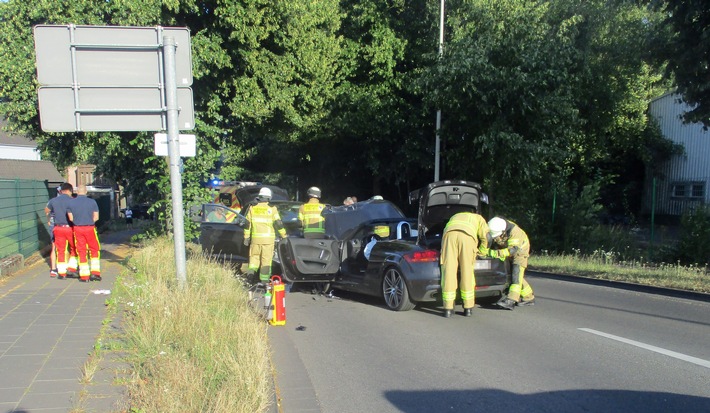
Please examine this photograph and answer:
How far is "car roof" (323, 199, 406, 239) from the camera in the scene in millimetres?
10516

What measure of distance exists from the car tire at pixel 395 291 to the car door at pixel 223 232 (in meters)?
3.94

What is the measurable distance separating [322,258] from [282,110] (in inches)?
272

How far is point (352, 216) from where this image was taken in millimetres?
10633

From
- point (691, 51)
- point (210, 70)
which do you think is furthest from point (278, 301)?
point (691, 51)

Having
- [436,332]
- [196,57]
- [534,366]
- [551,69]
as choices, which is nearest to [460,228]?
[436,332]

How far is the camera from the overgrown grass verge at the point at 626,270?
10.6 m

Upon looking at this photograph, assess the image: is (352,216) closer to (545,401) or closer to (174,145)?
(174,145)

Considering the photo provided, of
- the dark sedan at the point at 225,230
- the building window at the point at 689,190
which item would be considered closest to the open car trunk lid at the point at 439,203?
the dark sedan at the point at 225,230

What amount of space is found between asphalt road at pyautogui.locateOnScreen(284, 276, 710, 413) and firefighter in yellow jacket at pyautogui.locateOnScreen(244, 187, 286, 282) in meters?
0.95

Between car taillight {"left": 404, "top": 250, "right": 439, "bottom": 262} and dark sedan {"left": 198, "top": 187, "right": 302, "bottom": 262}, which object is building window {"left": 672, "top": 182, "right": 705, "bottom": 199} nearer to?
dark sedan {"left": 198, "top": 187, "right": 302, "bottom": 262}

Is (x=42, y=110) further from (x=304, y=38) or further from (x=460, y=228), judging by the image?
(x=304, y=38)

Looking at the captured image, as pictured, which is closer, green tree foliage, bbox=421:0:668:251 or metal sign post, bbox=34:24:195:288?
metal sign post, bbox=34:24:195:288

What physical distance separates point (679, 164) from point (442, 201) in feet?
68.7

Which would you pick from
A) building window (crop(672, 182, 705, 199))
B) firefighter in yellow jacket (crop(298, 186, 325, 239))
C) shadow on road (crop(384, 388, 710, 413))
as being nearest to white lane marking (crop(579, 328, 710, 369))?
shadow on road (crop(384, 388, 710, 413))
